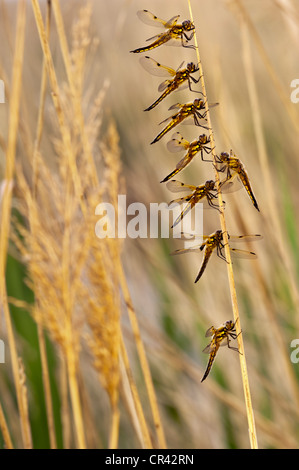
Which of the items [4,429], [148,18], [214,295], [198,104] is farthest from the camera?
[214,295]

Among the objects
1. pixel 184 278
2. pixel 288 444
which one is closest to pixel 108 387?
pixel 288 444

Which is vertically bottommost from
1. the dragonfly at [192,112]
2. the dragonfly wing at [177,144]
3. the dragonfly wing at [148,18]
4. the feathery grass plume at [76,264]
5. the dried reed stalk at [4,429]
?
the dried reed stalk at [4,429]

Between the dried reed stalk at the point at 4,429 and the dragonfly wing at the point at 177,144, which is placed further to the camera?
the dried reed stalk at the point at 4,429

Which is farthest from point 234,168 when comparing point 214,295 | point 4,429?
point 214,295

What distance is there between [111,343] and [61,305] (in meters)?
0.08

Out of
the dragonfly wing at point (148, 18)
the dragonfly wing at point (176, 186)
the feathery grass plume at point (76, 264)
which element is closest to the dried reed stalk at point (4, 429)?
the feathery grass plume at point (76, 264)

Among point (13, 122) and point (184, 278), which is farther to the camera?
point (184, 278)

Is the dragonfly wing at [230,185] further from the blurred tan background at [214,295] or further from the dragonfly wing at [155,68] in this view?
the blurred tan background at [214,295]

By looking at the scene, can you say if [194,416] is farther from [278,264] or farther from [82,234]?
[82,234]

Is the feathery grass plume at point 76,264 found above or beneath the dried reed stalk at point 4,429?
above

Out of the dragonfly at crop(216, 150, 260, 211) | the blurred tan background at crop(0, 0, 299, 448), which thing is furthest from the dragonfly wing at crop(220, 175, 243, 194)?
the blurred tan background at crop(0, 0, 299, 448)

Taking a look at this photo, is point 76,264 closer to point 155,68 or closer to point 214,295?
point 155,68

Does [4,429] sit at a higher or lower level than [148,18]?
lower

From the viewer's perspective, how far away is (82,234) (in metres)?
0.83
